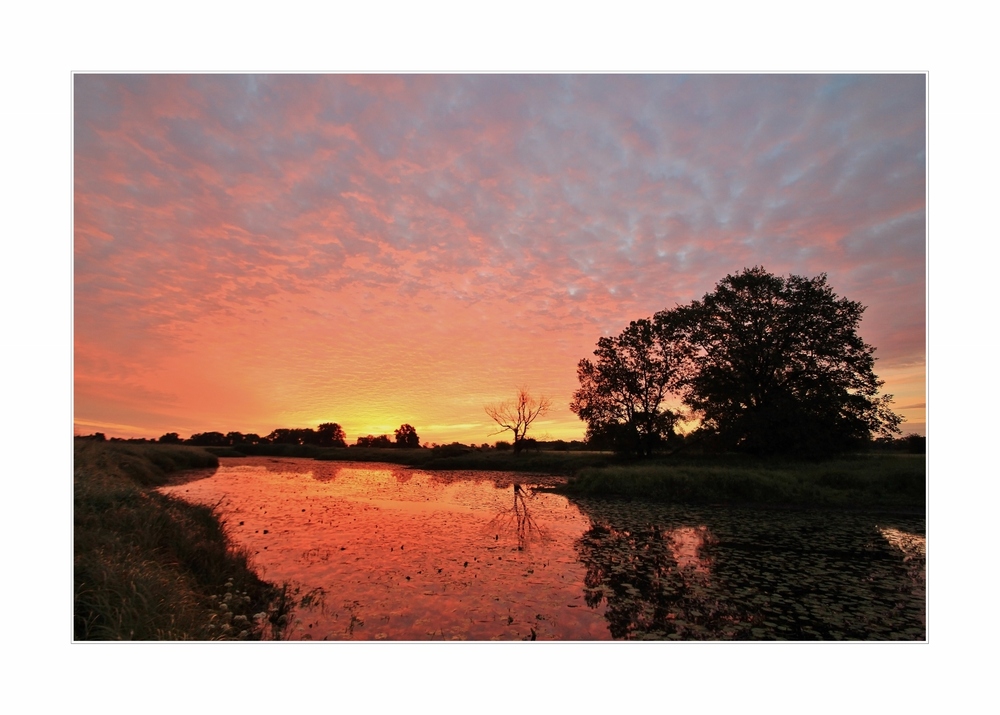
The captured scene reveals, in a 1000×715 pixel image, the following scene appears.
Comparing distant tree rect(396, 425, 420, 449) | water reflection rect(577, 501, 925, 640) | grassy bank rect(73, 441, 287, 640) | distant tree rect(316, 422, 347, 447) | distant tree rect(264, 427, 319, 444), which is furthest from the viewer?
distant tree rect(396, 425, 420, 449)

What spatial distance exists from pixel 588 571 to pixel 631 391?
91.0 ft

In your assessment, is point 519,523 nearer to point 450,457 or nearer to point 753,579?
point 753,579

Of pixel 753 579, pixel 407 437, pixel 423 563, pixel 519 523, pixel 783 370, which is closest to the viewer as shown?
pixel 753 579

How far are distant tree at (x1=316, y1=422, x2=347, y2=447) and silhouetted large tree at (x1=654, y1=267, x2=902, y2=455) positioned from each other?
47711 mm

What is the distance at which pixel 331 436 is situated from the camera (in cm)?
6353

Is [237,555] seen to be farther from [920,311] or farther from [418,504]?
[920,311]

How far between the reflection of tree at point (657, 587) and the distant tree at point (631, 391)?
21976mm

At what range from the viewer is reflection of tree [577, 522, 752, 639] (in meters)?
6.56

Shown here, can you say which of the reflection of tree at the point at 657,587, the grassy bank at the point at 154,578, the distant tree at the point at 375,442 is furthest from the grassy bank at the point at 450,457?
the grassy bank at the point at 154,578

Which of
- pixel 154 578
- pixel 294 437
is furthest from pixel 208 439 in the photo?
pixel 154 578

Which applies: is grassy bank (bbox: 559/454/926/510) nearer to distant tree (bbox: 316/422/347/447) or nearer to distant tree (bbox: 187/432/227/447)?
distant tree (bbox: 187/432/227/447)

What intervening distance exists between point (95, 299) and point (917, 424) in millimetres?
16046

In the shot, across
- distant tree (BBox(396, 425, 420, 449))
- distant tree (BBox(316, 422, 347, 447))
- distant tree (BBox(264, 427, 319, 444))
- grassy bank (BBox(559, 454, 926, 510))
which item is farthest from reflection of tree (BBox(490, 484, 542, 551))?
distant tree (BBox(264, 427, 319, 444))
